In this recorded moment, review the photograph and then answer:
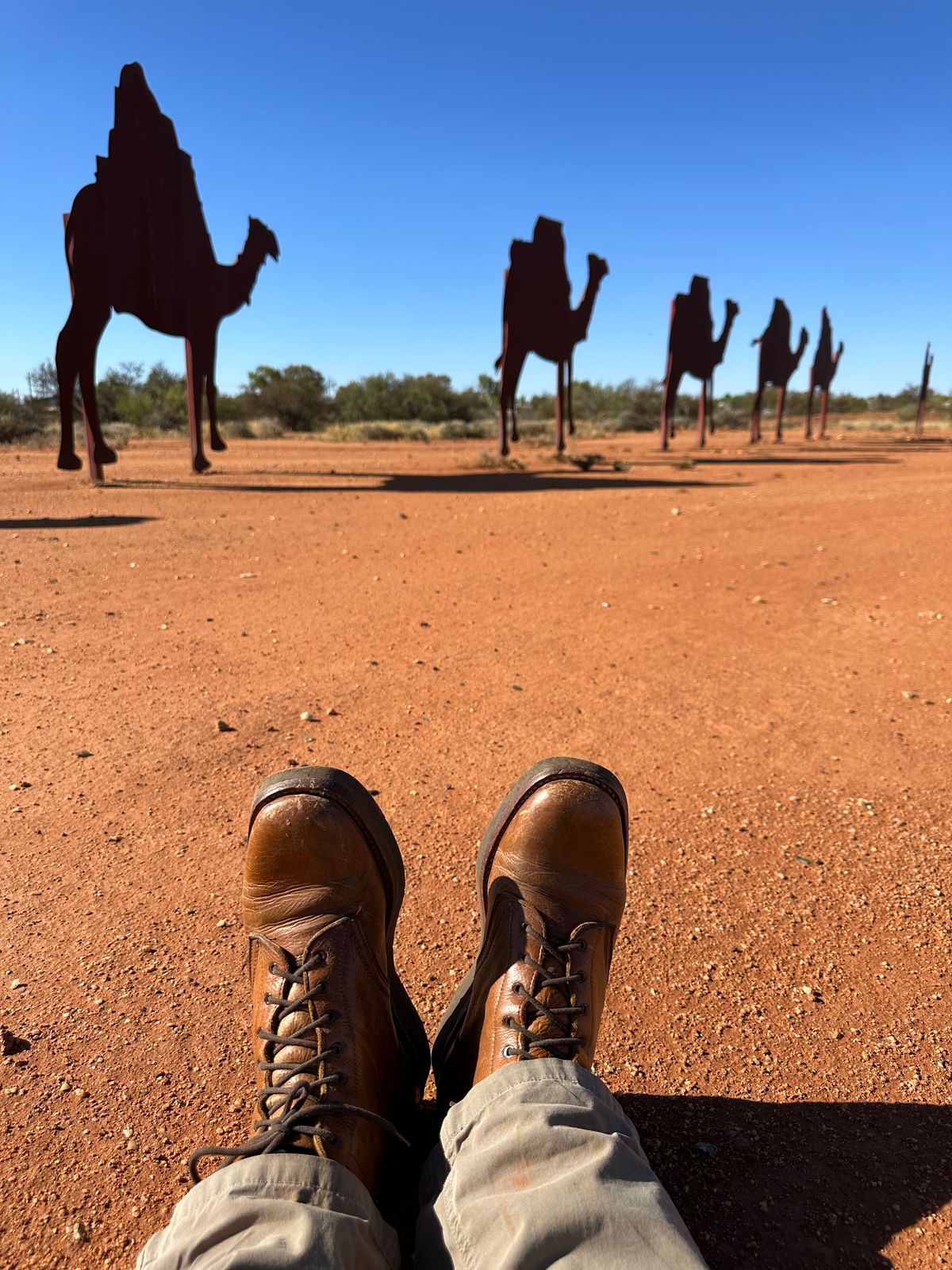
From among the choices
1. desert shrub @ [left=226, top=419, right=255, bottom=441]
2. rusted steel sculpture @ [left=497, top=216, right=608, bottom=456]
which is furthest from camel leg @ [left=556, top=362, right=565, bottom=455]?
desert shrub @ [left=226, top=419, right=255, bottom=441]

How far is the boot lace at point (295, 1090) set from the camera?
45.6 inches

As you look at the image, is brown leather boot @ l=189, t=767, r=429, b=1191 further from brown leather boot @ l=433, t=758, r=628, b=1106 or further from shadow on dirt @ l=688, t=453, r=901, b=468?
shadow on dirt @ l=688, t=453, r=901, b=468

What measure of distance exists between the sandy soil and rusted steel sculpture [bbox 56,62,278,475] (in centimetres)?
433

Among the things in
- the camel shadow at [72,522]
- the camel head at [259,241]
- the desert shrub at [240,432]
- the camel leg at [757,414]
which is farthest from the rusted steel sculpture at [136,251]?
the camel leg at [757,414]

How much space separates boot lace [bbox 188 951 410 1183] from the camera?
3.80 feet

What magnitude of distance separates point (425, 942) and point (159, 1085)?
0.62 metres

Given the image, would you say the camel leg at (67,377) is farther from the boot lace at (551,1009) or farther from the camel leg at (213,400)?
the boot lace at (551,1009)

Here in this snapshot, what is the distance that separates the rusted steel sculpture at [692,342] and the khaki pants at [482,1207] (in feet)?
54.4

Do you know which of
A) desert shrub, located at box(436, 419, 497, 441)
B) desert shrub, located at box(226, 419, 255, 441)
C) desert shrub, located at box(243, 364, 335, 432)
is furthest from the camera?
desert shrub, located at box(243, 364, 335, 432)

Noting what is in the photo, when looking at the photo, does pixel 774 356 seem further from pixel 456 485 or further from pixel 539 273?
pixel 456 485

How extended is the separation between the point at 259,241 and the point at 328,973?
37.8 ft

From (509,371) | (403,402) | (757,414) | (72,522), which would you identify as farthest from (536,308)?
(403,402)

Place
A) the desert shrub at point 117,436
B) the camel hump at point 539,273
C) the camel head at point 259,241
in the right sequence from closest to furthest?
the camel head at point 259,241, the camel hump at point 539,273, the desert shrub at point 117,436

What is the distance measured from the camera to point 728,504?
800cm
